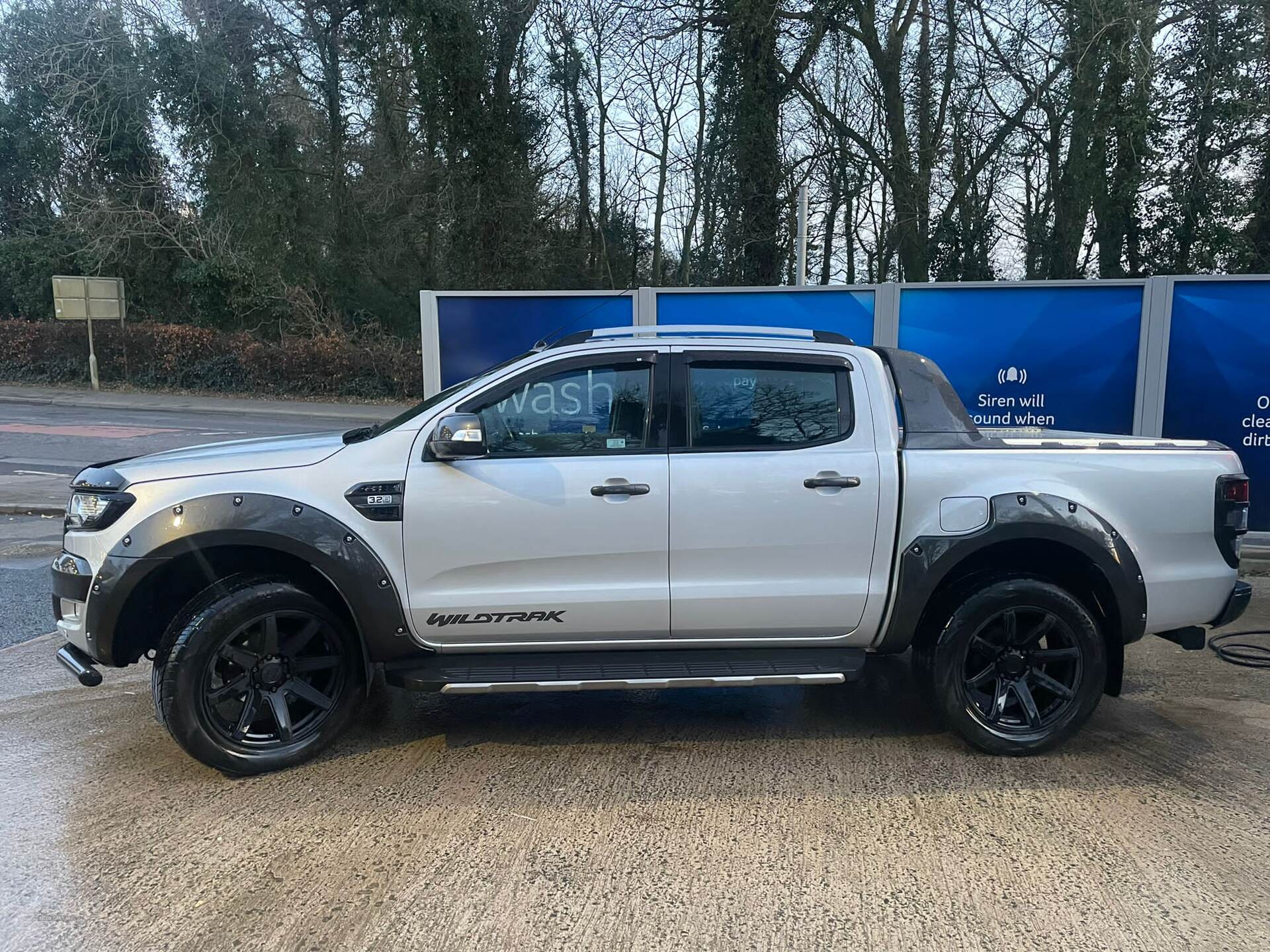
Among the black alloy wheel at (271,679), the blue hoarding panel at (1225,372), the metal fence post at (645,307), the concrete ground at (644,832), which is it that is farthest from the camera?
the metal fence post at (645,307)

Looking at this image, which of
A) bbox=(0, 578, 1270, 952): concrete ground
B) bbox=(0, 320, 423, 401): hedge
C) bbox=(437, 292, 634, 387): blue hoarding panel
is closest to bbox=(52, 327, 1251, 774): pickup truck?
bbox=(0, 578, 1270, 952): concrete ground

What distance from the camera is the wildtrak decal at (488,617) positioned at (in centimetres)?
412

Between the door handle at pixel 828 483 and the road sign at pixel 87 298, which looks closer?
the door handle at pixel 828 483

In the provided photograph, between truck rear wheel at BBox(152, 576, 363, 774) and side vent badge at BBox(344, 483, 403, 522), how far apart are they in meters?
0.45

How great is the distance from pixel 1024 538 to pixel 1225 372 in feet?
16.2

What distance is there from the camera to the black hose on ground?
18.5 ft

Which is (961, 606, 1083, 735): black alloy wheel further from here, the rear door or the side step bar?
the side step bar

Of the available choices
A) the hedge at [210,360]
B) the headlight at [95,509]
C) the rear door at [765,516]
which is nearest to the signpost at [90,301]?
the hedge at [210,360]

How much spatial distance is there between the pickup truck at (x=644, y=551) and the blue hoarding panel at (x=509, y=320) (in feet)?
14.4

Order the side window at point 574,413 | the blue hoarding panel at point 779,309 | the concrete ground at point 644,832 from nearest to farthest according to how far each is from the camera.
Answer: the concrete ground at point 644,832 → the side window at point 574,413 → the blue hoarding panel at point 779,309

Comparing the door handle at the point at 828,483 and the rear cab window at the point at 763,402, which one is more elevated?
the rear cab window at the point at 763,402

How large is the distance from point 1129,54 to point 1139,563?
15023 mm

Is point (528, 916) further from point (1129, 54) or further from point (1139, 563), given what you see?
point (1129, 54)

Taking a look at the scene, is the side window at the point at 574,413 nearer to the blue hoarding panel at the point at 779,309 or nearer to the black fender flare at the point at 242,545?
the black fender flare at the point at 242,545
